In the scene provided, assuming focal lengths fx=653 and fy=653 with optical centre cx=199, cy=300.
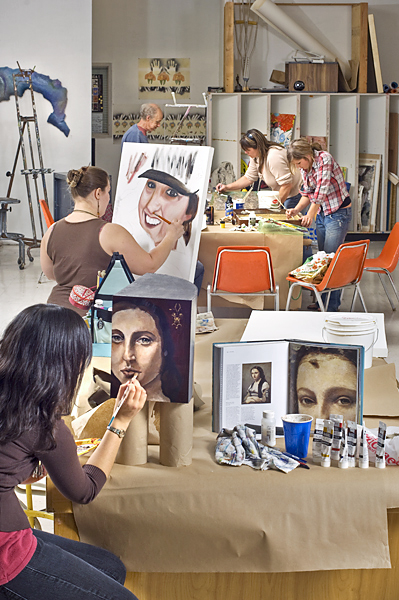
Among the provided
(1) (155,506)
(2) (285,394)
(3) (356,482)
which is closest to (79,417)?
(1) (155,506)

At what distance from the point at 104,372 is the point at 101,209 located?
1306 millimetres

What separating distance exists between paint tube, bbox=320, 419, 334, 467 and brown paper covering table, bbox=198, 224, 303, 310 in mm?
3696

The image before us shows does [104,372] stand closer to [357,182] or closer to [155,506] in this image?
[155,506]

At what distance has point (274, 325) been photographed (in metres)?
3.08

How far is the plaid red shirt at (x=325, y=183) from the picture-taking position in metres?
5.88

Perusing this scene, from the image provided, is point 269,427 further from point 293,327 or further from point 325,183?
point 325,183

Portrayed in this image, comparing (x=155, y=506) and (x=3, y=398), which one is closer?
(x=3, y=398)

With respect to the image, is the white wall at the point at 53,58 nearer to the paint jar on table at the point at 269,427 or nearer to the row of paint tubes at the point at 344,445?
the paint jar on table at the point at 269,427

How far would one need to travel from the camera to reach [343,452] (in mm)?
1812

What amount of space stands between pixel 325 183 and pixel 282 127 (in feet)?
14.9

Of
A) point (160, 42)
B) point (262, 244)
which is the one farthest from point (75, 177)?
point (160, 42)

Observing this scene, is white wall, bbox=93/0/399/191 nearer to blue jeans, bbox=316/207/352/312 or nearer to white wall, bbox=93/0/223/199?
white wall, bbox=93/0/223/199

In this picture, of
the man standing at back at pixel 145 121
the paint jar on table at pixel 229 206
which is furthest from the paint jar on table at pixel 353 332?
the man standing at back at pixel 145 121

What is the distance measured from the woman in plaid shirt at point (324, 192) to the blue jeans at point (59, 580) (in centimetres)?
477
